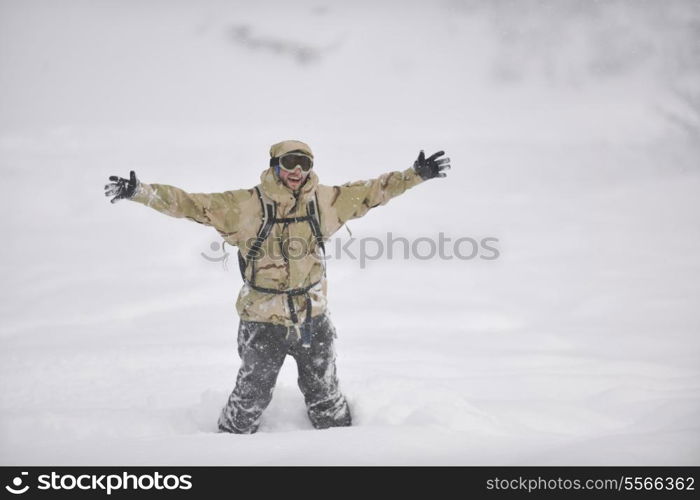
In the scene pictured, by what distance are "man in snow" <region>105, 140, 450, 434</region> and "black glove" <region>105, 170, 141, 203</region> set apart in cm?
13

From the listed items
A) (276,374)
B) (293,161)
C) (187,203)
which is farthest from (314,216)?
(276,374)

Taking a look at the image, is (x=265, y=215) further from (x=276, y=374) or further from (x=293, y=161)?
(x=276, y=374)

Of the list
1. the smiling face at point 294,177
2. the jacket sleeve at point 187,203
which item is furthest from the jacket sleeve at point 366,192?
the jacket sleeve at point 187,203

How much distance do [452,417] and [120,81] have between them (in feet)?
36.9

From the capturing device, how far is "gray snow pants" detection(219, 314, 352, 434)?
3662mm

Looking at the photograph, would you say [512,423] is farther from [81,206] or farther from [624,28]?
[624,28]

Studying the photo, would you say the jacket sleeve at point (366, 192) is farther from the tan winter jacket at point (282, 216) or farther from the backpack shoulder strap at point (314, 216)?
the backpack shoulder strap at point (314, 216)

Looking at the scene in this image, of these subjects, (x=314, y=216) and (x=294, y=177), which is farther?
(x=314, y=216)

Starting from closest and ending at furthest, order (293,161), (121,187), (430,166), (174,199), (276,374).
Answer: (121,187) → (174,199) → (293,161) → (430,166) → (276,374)

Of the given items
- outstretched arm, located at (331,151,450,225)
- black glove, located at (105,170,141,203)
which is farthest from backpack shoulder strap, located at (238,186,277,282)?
black glove, located at (105,170,141,203)

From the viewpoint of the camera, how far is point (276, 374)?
147 inches

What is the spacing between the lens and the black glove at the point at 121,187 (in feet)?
10.4

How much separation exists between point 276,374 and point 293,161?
1199 millimetres

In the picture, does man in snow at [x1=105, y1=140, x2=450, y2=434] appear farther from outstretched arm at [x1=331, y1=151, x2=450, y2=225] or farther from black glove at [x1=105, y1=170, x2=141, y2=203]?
black glove at [x1=105, y1=170, x2=141, y2=203]
